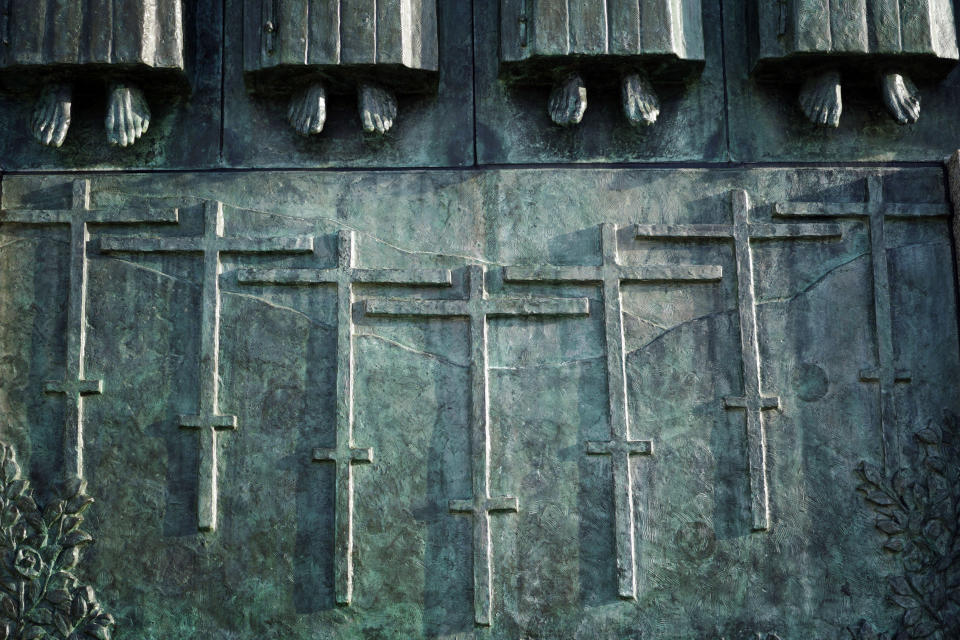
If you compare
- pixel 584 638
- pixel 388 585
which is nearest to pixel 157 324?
pixel 388 585

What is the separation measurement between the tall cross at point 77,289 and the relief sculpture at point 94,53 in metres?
0.32

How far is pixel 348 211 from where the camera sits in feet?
21.4

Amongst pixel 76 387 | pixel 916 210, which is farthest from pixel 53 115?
pixel 916 210

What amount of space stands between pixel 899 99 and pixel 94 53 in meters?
3.57

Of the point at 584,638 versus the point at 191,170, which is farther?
the point at 191,170

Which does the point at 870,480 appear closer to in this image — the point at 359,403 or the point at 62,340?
the point at 359,403

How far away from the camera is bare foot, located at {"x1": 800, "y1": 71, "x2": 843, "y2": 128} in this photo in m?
6.59

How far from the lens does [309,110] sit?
6547 millimetres

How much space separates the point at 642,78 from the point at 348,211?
145 centimetres

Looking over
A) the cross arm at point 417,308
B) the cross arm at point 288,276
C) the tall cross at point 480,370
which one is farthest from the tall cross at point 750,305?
the cross arm at point 288,276

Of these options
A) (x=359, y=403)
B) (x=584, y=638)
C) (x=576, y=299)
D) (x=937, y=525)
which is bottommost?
(x=584, y=638)

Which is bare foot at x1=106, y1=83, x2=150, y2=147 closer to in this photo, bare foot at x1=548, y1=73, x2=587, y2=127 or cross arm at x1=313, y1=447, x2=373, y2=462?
cross arm at x1=313, y1=447, x2=373, y2=462

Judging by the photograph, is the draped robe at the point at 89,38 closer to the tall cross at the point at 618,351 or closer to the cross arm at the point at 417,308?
the cross arm at the point at 417,308

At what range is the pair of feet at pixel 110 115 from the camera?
653cm
